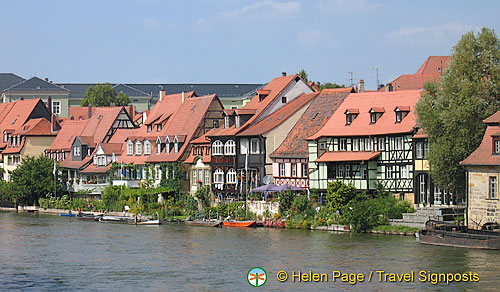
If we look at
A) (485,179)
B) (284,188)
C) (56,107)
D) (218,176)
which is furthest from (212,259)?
(56,107)

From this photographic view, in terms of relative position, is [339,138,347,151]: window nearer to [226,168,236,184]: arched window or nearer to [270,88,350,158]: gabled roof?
[270,88,350,158]: gabled roof

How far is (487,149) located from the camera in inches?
2200

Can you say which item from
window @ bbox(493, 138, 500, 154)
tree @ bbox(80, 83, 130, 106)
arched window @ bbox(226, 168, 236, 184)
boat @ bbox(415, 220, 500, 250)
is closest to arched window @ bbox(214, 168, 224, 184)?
arched window @ bbox(226, 168, 236, 184)

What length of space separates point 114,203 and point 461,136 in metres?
34.6

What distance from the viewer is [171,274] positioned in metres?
47.5

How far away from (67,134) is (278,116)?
3154 cm

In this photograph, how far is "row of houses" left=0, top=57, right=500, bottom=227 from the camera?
6481 cm

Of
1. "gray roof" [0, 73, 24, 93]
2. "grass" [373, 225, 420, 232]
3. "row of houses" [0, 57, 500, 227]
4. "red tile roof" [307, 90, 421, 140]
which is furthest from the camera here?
"gray roof" [0, 73, 24, 93]

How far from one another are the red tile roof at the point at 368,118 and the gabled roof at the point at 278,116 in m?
5.33

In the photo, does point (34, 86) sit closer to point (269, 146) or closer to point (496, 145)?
point (269, 146)

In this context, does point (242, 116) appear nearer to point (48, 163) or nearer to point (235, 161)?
point (235, 161)

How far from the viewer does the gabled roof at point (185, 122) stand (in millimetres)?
85625

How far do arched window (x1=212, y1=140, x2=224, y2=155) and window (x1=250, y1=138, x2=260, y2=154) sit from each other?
3.09 meters

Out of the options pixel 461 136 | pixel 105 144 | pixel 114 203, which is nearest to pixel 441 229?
pixel 461 136
